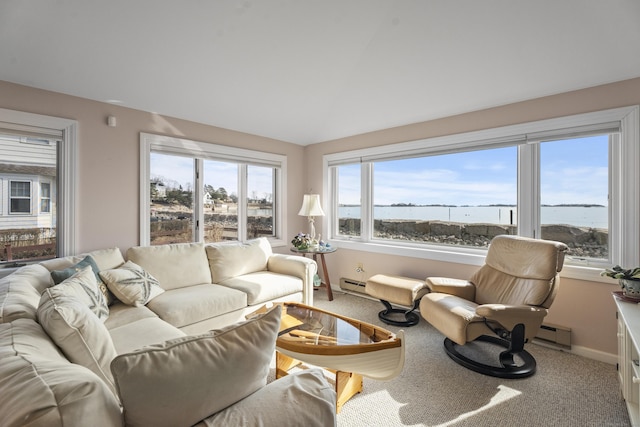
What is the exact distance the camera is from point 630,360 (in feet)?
5.66

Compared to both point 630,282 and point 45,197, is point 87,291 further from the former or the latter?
point 630,282

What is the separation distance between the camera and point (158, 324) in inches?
A: 83.4

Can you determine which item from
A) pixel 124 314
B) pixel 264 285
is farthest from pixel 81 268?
pixel 264 285

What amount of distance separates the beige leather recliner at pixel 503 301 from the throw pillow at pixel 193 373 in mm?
1868

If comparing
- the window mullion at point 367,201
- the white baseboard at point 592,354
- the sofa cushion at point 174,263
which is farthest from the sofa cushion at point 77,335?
the window mullion at point 367,201

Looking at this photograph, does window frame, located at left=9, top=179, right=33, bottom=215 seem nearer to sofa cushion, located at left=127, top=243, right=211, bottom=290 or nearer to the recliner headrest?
sofa cushion, located at left=127, top=243, right=211, bottom=290

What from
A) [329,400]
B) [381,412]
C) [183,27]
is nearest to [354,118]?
[183,27]

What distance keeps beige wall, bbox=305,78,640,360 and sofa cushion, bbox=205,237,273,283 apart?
1.70 m

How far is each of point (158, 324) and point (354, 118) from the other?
3159mm

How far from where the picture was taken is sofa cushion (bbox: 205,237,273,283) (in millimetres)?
3355

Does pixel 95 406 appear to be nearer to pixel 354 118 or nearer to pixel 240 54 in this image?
pixel 240 54

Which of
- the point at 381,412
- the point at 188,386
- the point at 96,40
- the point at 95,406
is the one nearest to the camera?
the point at 95,406

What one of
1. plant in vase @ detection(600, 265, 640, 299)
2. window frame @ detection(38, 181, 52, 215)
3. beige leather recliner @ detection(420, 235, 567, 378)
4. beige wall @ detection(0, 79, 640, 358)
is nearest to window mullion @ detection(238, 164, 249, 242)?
beige wall @ detection(0, 79, 640, 358)

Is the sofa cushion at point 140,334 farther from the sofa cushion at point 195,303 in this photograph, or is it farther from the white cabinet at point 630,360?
the white cabinet at point 630,360
